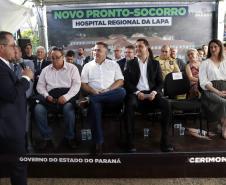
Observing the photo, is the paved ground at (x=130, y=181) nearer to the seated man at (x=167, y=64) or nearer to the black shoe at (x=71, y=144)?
the black shoe at (x=71, y=144)

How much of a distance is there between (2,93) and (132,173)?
1625 mm

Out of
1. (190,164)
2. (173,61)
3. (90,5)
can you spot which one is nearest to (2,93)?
(190,164)

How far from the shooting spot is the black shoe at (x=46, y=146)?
3.99 metres

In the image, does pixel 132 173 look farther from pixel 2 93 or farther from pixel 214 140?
pixel 2 93

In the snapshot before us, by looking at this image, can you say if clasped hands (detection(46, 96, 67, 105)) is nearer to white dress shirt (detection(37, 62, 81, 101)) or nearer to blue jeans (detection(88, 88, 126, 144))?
white dress shirt (detection(37, 62, 81, 101))

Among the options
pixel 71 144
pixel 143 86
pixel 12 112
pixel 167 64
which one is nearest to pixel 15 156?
pixel 12 112

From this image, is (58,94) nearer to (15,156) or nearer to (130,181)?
(130,181)

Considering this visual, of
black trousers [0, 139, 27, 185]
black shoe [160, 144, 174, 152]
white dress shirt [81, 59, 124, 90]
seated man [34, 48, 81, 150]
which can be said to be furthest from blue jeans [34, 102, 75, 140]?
black trousers [0, 139, 27, 185]

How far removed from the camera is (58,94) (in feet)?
14.2

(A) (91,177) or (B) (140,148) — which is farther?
(B) (140,148)

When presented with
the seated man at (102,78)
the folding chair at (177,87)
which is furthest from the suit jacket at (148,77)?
the folding chair at (177,87)

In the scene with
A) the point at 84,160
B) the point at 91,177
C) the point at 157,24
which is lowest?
the point at 91,177

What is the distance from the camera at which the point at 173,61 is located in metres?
5.49

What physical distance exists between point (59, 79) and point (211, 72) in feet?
6.82
